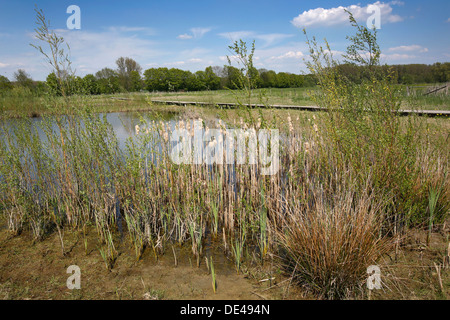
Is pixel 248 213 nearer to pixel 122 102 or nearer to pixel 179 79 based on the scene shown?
pixel 122 102

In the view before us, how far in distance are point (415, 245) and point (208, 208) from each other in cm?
271

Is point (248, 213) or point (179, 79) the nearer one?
point (248, 213)

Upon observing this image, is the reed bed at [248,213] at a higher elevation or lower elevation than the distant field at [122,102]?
lower

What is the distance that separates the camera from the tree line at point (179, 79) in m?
4.50

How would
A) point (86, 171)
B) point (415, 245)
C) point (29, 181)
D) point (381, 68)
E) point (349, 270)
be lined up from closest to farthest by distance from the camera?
point (349, 270)
point (415, 245)
point (381, 68)
point (86, 171)
point (29, 181)

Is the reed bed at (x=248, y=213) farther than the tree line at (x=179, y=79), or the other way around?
the tree line at (x=179, y=79)

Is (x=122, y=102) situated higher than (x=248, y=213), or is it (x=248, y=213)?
(x=122, y=102)

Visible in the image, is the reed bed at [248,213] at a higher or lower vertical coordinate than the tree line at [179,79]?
lower

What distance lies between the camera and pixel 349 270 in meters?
2.61

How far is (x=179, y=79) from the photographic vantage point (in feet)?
161

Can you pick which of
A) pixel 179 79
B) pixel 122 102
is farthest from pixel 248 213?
pixel 179 79

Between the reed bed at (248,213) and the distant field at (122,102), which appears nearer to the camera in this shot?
the reed bed at (248,213)
